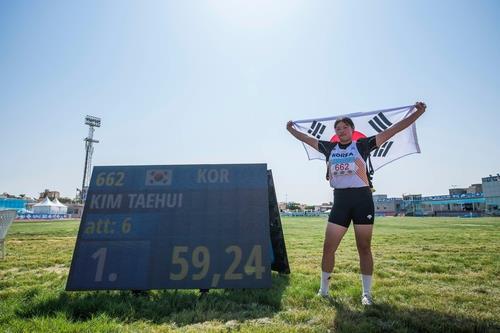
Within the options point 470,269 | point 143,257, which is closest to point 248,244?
point 143,257

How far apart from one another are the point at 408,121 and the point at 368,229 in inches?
66.8

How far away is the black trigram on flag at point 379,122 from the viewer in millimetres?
5574

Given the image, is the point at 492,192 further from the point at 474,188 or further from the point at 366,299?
the point at 366,299

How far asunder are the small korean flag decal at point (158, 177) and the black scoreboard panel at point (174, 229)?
0.02 meters

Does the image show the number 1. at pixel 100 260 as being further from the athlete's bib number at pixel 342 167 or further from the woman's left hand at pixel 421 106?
the woman's left hand at pixel 421 106

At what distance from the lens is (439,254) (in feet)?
27.5

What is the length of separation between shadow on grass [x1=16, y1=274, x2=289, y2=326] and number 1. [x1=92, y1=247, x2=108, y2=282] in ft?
0.89

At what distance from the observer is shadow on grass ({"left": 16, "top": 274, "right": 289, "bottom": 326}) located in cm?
358

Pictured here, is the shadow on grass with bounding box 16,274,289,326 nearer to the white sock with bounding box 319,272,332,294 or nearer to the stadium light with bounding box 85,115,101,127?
the white sock with bounding box 319,272,332,294

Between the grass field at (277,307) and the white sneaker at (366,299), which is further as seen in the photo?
the white sneaker at (366,299)

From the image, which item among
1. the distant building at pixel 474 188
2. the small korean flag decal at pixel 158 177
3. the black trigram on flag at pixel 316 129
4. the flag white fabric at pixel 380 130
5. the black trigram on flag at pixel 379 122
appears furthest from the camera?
the distant building at pixel 474 188

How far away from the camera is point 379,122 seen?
18.5ft

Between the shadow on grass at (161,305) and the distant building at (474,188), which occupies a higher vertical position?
the distant building at (474,188)

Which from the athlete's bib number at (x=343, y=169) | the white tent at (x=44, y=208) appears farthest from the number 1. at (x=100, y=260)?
the white tent at (x=44, y=208)
